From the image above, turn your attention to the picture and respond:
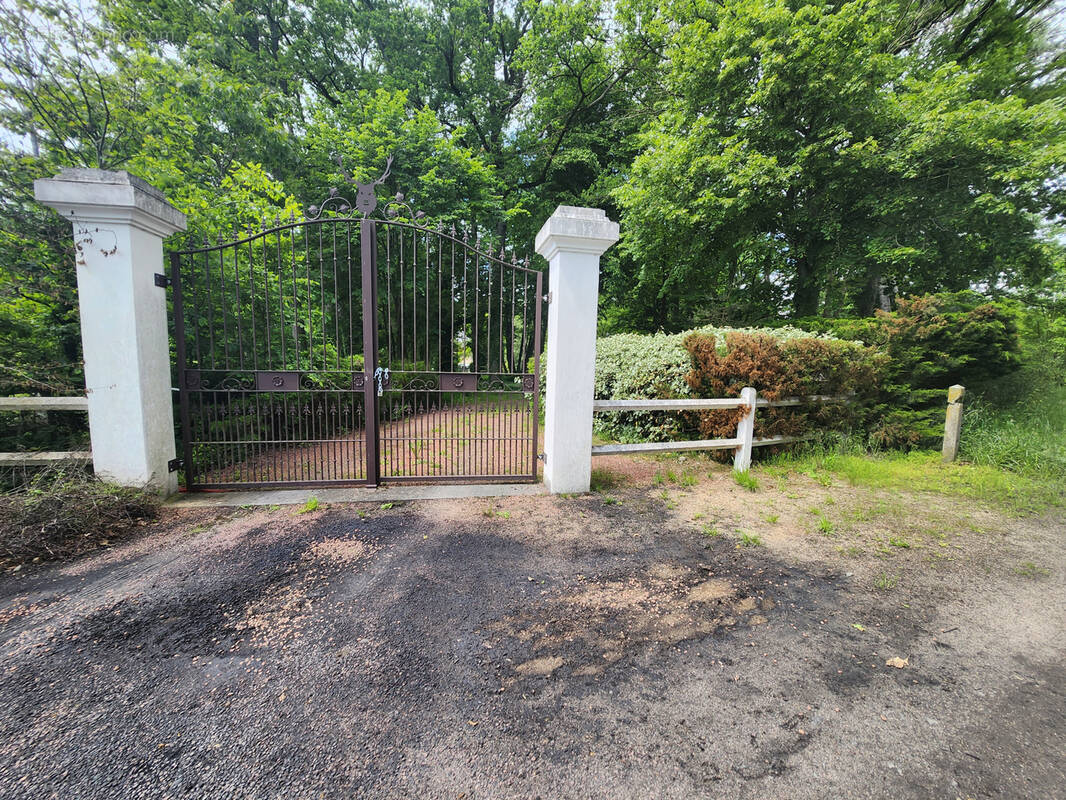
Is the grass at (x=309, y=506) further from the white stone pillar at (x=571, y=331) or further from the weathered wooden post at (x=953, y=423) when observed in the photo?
the weathered wooden post at (x=953, y=423)

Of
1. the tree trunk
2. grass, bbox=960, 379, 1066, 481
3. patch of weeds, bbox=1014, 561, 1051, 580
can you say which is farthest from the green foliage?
the tree trunk

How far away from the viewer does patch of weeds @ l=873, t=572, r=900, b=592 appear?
3035 mm

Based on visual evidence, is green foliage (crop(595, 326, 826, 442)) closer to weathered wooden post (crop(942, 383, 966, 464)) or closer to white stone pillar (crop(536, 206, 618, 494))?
weathered wooden post (crop(942, 383, 966, 464))

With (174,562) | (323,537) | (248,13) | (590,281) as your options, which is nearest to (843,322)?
(590,281)

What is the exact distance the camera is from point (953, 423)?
616 cm

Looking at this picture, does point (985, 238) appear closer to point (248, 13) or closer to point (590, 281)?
point (590, 281)

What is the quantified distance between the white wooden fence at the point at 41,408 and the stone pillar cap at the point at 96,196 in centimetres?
165

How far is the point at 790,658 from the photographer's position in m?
2.31

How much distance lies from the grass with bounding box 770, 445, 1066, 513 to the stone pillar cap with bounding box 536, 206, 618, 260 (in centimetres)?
398

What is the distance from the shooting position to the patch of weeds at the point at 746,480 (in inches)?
203

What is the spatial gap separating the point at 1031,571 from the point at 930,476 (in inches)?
104

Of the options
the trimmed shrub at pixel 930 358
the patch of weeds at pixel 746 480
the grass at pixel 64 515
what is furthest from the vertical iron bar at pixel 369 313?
the trimmed shrub at pixel 930 358

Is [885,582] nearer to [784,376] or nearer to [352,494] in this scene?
[784,376]

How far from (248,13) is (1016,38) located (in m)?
23.1
